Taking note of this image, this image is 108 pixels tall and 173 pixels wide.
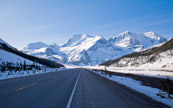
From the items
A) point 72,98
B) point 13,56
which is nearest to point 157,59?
point 13,56

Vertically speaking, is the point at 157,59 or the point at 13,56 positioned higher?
the point at 13,56

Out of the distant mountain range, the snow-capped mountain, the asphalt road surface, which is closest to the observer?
the asphalt road surface

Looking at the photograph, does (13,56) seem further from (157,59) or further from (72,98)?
(72,98)

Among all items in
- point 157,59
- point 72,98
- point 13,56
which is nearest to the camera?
point 72,98

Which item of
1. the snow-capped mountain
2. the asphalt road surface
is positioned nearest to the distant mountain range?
the asphalt road surface

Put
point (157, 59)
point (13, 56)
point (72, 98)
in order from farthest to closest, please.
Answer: point (157, 59) → point (13, 56) → point (72, 98)

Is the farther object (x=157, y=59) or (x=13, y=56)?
(x=157, y=59)

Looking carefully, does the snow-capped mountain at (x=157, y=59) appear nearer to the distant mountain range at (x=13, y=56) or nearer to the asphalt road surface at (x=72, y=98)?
the asphalt road surface at (x=72, y=98)

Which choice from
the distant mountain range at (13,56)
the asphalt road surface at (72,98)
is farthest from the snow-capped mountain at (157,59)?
the distant mountain range at (13,56)

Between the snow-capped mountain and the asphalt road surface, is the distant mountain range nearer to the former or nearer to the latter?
the asphalt road surface

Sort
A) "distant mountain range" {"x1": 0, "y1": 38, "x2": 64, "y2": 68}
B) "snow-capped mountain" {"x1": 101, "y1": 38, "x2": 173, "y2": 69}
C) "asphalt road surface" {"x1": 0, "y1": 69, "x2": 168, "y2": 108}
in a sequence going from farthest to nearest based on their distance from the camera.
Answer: "snow-capped mountain" {"x1": 101, "y1": 38, "x2": 173, "y2": 69} < "distant mountain range" {"x1": 0, "y1": 38, "x2": 64, "y2": 68} < "asphalt road surface" {"x1": 0, "y1": 69, "x2": 168, "y2": 108}

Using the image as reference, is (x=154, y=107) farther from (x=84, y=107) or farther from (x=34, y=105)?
(x=34, y=105)

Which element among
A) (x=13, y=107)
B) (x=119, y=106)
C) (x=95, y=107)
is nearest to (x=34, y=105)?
(x=13, y=107)

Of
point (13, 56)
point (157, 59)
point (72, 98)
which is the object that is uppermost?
point (13, 56)
